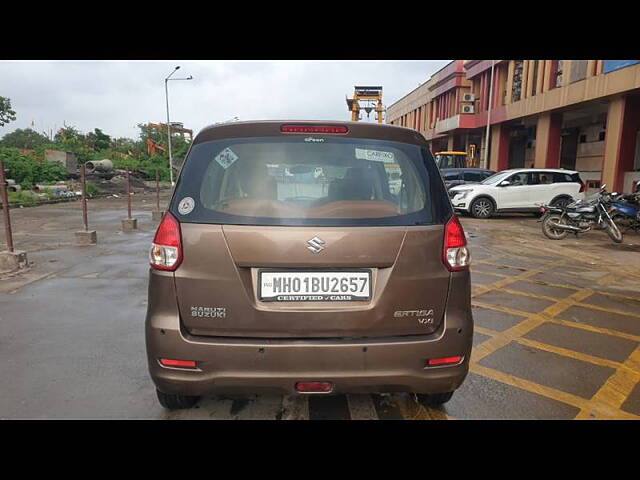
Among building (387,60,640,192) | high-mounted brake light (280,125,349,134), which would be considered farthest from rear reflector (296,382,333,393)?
building (387,60,640,192)

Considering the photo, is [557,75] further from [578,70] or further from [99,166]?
[99,166]

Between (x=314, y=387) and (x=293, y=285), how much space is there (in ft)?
1.75

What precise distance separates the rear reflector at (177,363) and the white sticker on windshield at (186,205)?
2.47ft

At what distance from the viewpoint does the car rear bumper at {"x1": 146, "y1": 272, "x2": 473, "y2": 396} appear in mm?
2156

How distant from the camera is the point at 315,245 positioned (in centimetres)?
216

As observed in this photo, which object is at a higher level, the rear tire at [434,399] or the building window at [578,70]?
the building window at [578,70]

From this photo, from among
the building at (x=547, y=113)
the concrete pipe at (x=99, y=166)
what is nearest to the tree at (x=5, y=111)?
the concrete pipe at (x=99, y=166)

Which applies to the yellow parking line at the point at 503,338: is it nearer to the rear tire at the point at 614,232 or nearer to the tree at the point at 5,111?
the rear tire at the point at 614,232

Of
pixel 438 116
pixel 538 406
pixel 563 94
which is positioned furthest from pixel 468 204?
pixel 438 116

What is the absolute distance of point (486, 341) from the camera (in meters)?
4.07

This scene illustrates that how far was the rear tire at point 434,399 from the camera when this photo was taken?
9.24 feet

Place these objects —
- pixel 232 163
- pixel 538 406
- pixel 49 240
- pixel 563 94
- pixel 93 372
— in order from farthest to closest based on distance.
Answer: pixel 563 94
pixel 49 240
pixel 93 372
pixel 538 406
pixel 232 163
